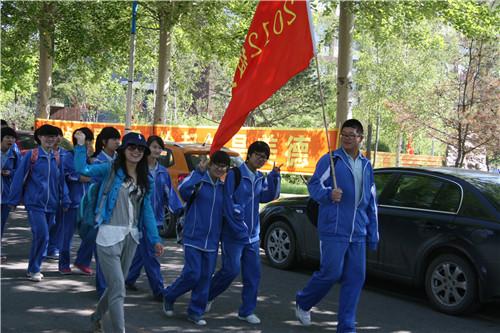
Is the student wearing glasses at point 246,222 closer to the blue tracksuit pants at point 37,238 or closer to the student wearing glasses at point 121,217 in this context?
the student wearing glasses at point 121,217

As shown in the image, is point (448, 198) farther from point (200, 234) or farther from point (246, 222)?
point (200, 234)

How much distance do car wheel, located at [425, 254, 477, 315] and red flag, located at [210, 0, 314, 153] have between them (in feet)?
9.04

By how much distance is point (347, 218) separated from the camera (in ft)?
19.2

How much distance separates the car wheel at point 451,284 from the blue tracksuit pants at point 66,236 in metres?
4.22

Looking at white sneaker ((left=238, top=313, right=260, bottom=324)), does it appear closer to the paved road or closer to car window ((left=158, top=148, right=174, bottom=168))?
the paved road

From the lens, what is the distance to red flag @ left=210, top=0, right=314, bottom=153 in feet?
19.3

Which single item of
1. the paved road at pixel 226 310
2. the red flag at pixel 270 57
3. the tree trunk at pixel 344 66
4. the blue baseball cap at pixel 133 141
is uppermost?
the tree trunk at pixel 344 66

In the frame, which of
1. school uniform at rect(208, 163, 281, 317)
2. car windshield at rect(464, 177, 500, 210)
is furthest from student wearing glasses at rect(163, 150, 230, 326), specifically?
car windshield at rect(464, 177, 500, 210)

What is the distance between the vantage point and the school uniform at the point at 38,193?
7781mm

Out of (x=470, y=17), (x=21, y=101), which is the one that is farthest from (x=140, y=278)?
(x=21, y=101)

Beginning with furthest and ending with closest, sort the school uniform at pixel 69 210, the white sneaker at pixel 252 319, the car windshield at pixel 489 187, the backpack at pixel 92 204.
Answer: the school uniform at pixel 69 210 < the car windshield at pixel 489 187 < the white sneaker at pixel 252 319 < the backpack at pixel 92 204

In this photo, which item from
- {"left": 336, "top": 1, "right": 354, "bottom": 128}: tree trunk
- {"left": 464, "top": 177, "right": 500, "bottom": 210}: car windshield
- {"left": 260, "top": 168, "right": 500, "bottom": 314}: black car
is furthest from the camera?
{"left": 336, "top": 1, "right": 354, "bottom": 128}: tree trunk

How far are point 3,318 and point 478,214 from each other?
4.70 meters

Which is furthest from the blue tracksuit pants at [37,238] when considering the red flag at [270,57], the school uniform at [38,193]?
the red flag at [270,57]
